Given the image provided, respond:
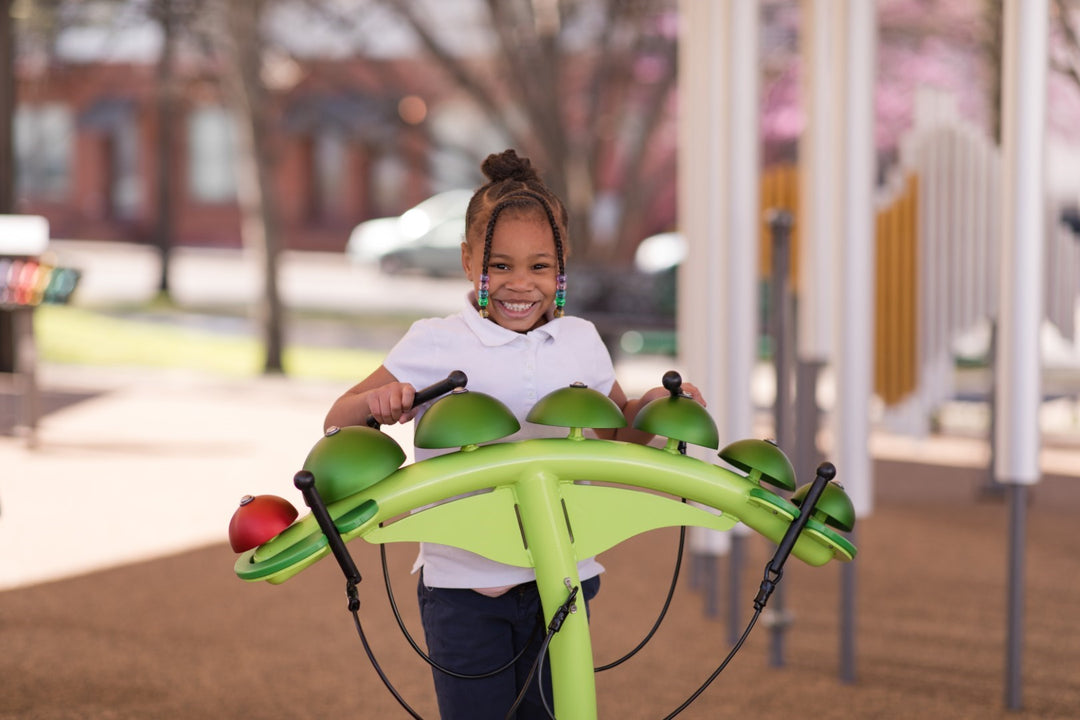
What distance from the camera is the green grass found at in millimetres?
12438

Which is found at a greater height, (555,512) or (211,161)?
(211,161)

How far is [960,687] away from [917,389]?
2123 millimetres

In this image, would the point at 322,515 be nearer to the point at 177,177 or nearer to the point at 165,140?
the point at 165,140

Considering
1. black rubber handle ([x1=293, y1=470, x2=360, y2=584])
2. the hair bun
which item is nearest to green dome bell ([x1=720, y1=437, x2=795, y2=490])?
black rubber handle ([x1=293, y1=470, x2=360, y2=584])

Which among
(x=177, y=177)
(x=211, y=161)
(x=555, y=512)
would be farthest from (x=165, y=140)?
(x=555, y=512)

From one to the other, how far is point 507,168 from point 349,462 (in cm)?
79

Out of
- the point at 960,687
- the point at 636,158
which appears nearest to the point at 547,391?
the point at 960,687

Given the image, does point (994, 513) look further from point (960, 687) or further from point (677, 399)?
point (677, 399)

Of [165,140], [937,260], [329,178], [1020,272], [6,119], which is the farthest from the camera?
[329,178]

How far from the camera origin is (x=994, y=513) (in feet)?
23.1

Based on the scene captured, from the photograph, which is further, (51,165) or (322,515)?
(51,165)

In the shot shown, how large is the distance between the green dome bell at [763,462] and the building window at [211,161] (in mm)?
30338

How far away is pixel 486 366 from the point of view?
2459 mm

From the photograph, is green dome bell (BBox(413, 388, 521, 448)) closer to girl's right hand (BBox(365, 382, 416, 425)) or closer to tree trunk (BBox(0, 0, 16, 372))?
girl's right hand (BBox(365, 382, 416, 425))
